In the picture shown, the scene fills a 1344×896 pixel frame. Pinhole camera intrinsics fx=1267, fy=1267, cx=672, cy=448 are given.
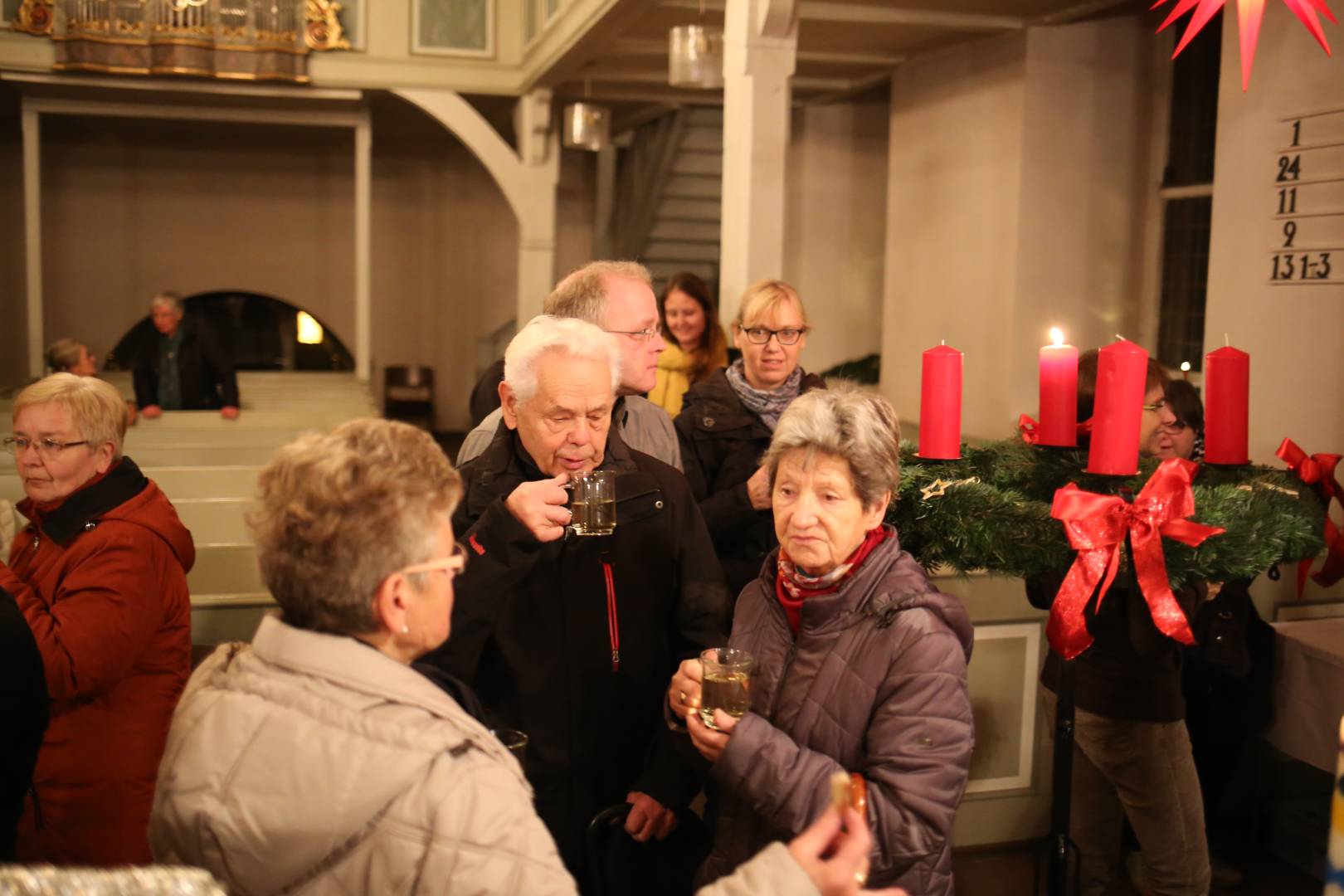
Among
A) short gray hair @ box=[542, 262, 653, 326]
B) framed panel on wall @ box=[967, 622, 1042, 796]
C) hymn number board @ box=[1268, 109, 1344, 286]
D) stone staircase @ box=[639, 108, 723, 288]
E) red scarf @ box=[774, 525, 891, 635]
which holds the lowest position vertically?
framed panel on wall @ box=[967, 622, 1042, 796]

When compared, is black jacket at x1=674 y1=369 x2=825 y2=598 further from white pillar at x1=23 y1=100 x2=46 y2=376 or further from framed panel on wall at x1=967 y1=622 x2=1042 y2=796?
white pillar at x1=23 y1=100 x2=46 y2=376

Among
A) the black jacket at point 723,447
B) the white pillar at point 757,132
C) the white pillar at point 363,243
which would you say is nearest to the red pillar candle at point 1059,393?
the black jacket at point 723,447

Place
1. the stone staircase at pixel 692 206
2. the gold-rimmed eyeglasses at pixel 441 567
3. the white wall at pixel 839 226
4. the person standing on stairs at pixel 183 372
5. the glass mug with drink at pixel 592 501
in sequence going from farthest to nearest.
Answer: the stone staircase at pixel 692 206
the white wall at pixel 839 226
the person standing on stairs at pixel 183 372
the glass mug with drink at pixel 592 501
the gold-rimmed eyeglasses at pixel 441 567

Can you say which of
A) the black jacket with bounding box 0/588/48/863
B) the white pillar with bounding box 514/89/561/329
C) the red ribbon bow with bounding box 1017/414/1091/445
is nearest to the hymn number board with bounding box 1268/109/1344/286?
the red ribbon bow with bounding box 1017/414/1091/445

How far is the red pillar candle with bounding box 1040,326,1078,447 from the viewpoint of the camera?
2.13 metres

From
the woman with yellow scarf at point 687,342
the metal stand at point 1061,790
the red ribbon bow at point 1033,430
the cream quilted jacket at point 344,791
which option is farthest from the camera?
the woman with yellow scarf at point 687,342

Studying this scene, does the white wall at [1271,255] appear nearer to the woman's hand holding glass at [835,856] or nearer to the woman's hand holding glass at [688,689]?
the woman's hand holding glass at [688,689]

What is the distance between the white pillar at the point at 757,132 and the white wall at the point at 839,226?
3.96 metres

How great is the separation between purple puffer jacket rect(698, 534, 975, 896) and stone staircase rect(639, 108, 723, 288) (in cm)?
856

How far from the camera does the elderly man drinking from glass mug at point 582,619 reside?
214cm

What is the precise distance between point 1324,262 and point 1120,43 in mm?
3098

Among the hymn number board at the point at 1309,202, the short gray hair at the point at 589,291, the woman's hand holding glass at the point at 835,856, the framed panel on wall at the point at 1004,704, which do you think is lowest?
the framed panel on wall at the point at 1004,704

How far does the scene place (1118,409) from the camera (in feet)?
6.24

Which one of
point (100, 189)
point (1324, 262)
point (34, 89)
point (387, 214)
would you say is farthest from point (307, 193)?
point (1324, 262)
